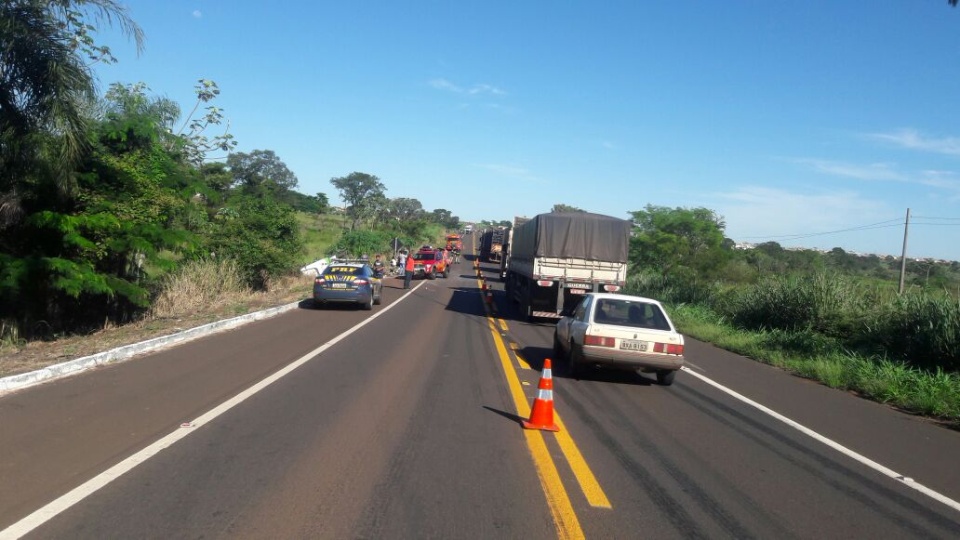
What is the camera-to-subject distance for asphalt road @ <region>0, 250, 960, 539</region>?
524 centimetres

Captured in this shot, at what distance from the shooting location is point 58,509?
5.12 meters

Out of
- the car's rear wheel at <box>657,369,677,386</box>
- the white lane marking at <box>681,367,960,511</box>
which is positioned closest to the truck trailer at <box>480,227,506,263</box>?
the car's rear wheel at <box>657,369,677,386</box>

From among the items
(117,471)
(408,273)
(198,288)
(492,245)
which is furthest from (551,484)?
(492,245)

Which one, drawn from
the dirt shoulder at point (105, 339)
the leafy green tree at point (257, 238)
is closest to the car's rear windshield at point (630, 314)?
the dirt shoulder at point (105, 339)

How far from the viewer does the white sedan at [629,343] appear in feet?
37.1

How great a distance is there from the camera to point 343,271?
22.9 metres

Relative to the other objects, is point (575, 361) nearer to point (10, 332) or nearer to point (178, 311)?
point (178, 311)

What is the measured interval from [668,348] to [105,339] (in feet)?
33.6

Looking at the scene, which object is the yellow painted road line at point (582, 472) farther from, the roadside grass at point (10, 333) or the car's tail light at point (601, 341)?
the roadside grass at point (10, 333)

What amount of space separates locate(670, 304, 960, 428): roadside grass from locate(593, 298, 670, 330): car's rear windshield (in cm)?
381

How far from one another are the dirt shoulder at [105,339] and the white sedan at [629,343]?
771cm

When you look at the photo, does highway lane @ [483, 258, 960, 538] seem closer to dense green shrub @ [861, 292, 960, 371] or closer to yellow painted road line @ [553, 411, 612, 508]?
yellow painted road line @ [553, 411, 612, 508]

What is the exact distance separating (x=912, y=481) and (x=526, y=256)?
17.8m

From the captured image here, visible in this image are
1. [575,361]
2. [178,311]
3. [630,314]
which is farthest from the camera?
[178,311]
